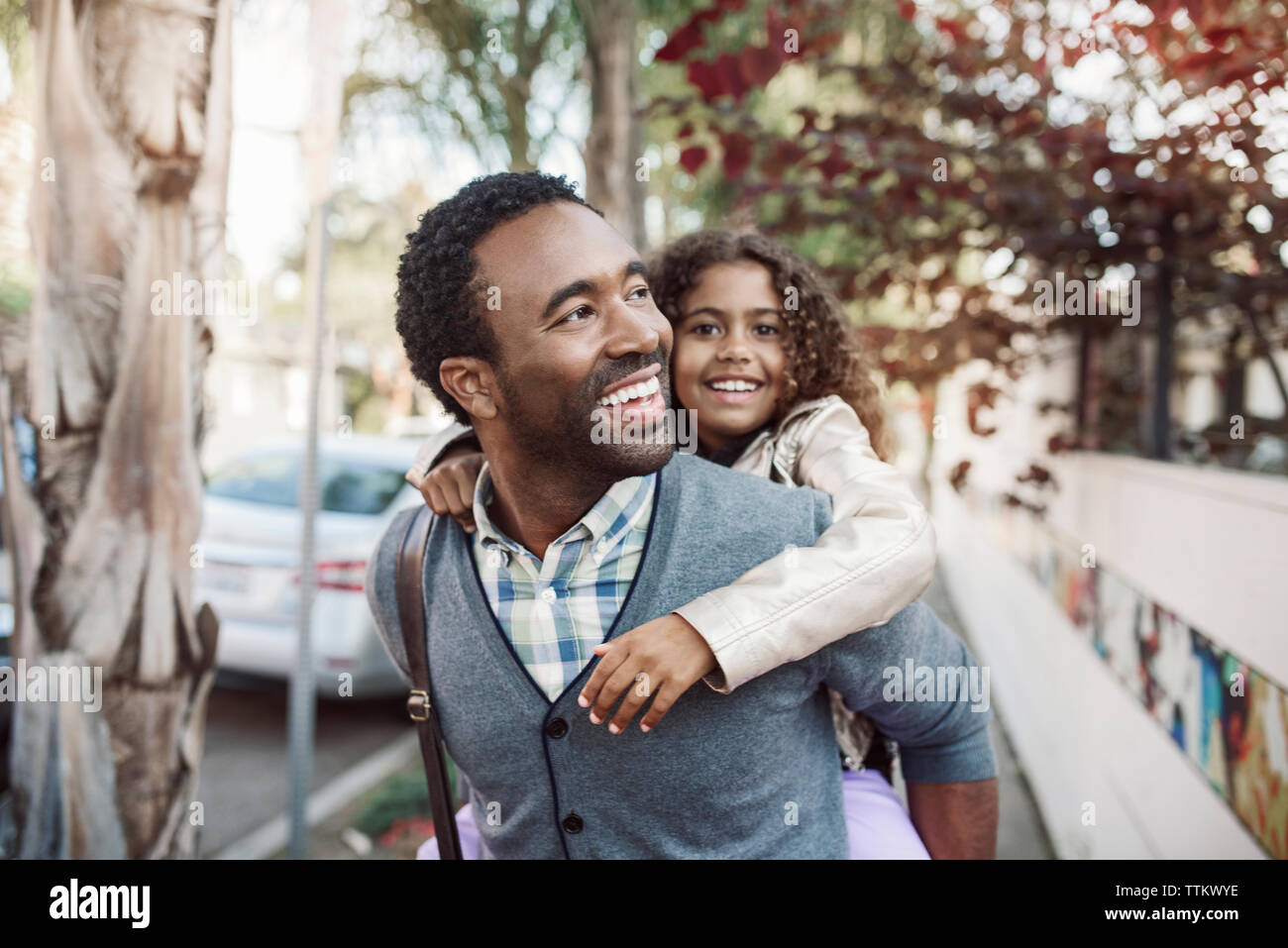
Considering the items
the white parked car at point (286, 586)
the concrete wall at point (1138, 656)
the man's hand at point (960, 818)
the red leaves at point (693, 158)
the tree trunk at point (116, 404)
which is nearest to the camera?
the man's hand at point (960, 818)

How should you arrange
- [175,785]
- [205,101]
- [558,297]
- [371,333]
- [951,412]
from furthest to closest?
[371,333] → [951,412] → [175,785] → [205,101] → [558,297]

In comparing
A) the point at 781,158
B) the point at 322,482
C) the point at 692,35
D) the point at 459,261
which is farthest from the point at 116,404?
the point at 322,482

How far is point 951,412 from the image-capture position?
1196 cm

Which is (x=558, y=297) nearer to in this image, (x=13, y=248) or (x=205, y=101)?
(x=205, y=101)

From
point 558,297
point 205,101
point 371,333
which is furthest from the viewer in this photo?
point 371,333

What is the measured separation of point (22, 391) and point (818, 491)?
1910mm

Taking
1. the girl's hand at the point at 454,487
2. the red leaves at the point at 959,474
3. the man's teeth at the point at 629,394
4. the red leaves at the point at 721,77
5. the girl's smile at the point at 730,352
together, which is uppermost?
the red leaves at the point at 721,77

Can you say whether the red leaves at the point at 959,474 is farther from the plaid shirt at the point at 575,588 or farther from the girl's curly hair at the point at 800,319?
the plaid shirt at the point at 575,588

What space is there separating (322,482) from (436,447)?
4647mm

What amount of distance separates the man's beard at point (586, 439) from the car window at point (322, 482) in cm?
471

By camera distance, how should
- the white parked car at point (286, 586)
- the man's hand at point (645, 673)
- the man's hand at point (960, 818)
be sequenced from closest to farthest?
the man's hand at point (645, 673) < the man's hand at point (960, 818) < the white parked car at point (286, 586)

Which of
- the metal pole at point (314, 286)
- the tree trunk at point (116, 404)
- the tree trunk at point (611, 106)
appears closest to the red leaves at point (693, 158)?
the tree trunk at point (611, 106)

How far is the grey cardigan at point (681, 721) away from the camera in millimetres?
1731

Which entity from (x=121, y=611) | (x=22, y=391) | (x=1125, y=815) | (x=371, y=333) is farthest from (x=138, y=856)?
(x=371, y=333)
